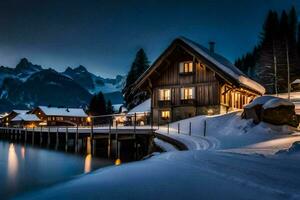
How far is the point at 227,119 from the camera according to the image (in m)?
28.9

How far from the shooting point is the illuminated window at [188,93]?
127 ft

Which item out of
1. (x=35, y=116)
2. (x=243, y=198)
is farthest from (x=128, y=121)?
(x=35, y=116)

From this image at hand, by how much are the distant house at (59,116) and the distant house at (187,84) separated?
73.2 meters

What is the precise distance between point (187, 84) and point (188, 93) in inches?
39.7

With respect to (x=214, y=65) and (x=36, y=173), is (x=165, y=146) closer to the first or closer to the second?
(x=36, y=173)

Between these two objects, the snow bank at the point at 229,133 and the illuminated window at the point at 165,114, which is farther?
the illuminated window at the point at 165,114

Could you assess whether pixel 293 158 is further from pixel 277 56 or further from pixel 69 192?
pixel 277 56

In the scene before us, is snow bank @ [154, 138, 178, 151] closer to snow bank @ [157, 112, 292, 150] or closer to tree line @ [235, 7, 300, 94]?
snow bank @ [157, 112, 292, 150]

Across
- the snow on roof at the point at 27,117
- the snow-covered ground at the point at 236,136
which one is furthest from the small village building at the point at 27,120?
the snow-covered ground at the point at 236,136

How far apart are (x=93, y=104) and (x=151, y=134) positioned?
5886 centimetres

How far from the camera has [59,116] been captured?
11325 cm

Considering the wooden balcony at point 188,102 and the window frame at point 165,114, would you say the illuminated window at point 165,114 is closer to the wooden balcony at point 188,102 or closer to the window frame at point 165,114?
the window frame at point 165,114

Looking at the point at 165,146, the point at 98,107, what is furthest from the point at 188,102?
the point at 98,107

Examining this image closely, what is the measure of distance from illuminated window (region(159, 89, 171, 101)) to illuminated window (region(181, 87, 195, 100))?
176 centimetres
